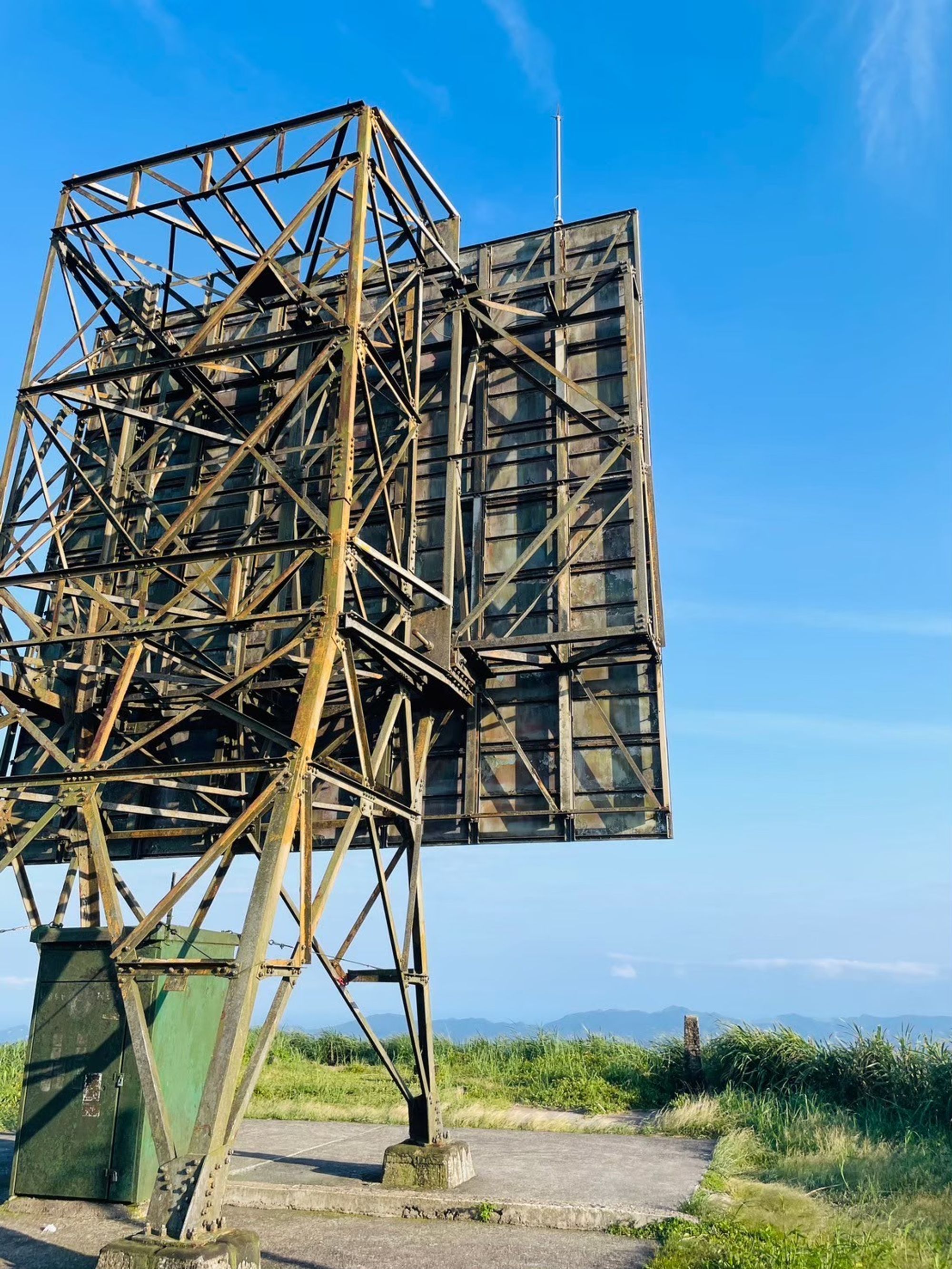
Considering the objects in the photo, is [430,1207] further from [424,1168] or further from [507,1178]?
[507,1178]

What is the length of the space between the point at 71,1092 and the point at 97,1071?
35cm

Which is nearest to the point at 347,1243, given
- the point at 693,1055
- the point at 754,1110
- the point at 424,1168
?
the point at 424,1168

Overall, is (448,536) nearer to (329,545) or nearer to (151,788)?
(329,545)

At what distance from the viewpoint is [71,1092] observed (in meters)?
10.3

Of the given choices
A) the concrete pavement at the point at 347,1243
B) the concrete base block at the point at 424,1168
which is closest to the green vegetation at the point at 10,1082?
the concrete pavement at the point at 347,1243

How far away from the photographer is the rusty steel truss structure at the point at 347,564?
35.5ft

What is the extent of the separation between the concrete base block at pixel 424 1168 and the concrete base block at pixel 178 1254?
321cm

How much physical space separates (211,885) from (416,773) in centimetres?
308

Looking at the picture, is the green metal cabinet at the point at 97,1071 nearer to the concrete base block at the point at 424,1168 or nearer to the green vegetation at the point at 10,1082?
the concrete base block at the point at 424,1168

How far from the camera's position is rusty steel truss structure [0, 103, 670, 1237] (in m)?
10.8

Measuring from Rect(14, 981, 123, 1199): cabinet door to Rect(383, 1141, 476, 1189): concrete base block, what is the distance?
291 cm

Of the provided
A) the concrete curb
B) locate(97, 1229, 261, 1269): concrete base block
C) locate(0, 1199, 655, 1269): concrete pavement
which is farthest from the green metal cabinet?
locate(97, 1229, 261, 1269): concrete base block

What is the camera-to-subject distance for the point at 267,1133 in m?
14.1

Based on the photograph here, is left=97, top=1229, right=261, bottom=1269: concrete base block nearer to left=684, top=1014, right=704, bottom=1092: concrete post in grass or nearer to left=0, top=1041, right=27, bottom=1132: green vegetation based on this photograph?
left=0, top=1041, right=27, bottom=1132: green vegetation
